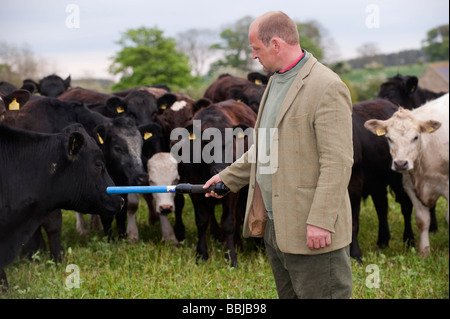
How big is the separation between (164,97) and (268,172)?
5417 mm

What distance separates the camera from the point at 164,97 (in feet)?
27.0

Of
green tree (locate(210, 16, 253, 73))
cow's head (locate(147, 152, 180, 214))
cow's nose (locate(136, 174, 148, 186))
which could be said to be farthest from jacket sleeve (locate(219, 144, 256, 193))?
green tree (locate(210, 16, 253, 73))

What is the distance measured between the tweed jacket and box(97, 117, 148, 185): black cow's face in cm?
357

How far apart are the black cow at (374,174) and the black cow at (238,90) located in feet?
6.63

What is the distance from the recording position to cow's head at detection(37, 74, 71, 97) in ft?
36.4

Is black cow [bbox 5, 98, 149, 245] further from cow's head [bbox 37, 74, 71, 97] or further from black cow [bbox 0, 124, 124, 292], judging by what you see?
cow's head [bbox 37, 74, 71, 97]

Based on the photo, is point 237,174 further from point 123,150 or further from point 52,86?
point 52,86

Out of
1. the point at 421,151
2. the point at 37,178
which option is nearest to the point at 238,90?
the point at 421,151

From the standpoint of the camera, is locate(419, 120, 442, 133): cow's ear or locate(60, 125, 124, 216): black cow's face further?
locate(419, 120, 442, 133): cow's ear

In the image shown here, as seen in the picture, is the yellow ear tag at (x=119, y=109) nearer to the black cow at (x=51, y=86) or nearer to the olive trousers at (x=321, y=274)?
the black cow at (x=51, y=86)

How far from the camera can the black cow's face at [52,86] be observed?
11102 millimetres

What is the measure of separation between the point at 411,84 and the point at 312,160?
7319mm

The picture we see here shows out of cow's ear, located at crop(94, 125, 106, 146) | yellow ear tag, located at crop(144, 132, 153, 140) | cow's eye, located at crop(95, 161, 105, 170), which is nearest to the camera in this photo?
cow's eye, located at crop(95, 161, 105, 170)

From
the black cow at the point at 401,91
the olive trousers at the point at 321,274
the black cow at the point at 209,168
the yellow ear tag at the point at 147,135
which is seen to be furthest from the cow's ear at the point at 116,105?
the olive trousers at the point at 321,274
